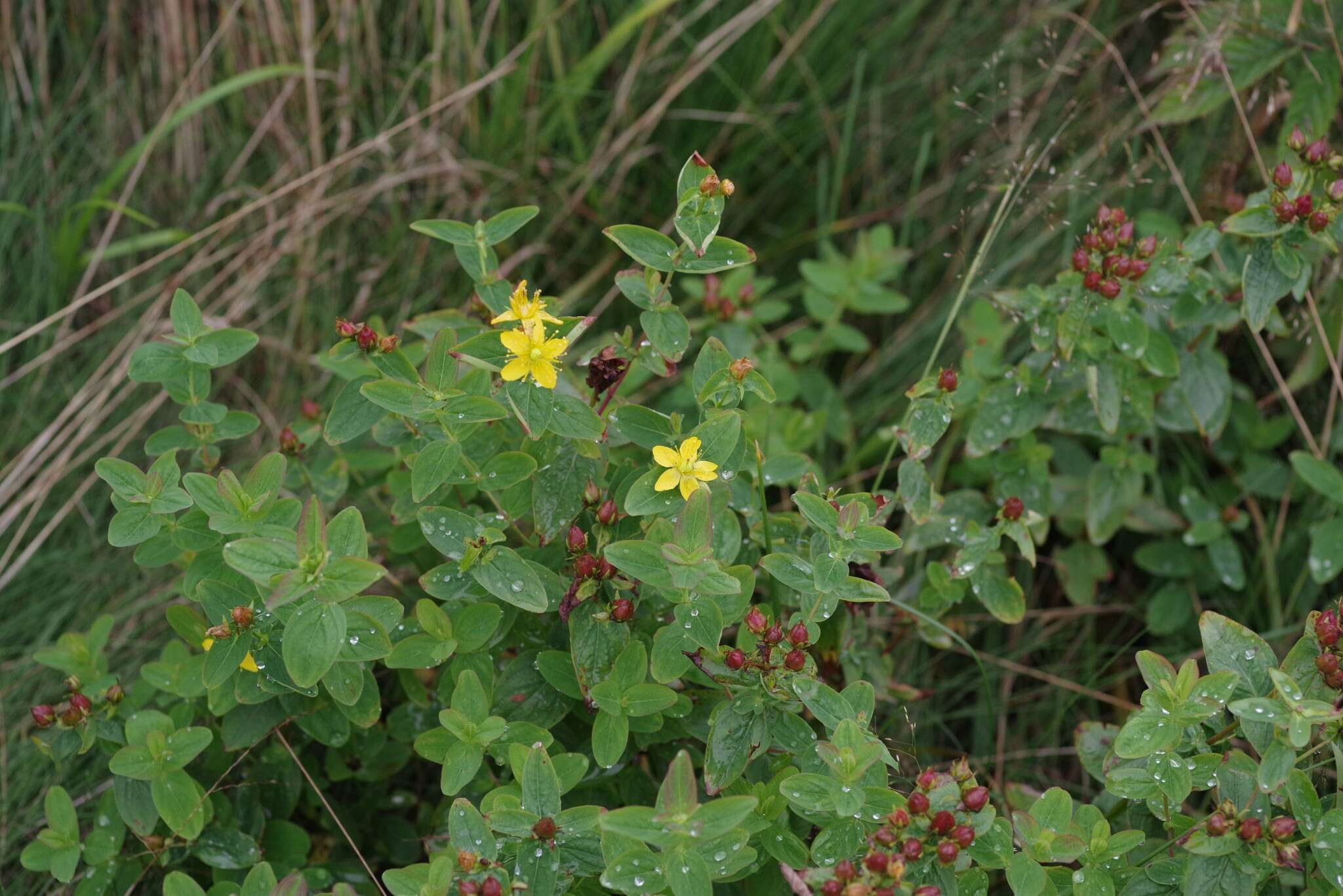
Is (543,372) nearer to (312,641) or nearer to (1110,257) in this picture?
(312,641)

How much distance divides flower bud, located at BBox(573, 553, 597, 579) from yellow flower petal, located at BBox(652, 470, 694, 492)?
0.15m

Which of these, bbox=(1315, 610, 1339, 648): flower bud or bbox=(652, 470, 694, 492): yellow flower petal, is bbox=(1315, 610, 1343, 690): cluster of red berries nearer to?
bbox=(1315, 610, 1339, 648): flower bud

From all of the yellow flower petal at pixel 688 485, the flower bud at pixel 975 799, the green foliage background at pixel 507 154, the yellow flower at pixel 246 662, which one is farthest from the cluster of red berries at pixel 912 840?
the green foliage background at pixel 507 154

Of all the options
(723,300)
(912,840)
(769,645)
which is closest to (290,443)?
(769,645)

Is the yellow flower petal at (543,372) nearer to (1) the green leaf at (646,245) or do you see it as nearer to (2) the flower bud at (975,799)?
(1) the green leaf at (646,245)

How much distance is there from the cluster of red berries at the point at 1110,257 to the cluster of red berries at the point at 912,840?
89 cm

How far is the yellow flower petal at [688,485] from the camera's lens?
1.50 m

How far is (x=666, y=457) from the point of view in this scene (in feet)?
4.92

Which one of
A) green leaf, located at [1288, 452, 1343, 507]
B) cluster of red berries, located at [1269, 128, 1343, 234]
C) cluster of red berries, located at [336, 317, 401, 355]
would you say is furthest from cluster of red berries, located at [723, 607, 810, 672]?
green leaf, located at [1288, 452, 1343, 507]

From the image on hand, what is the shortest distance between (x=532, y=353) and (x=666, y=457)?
22 centimetres

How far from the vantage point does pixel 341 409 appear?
65.8 inches

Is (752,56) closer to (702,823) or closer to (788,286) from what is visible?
(788,286)

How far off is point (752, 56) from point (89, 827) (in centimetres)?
236

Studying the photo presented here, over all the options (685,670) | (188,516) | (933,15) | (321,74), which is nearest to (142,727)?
(188,516)
